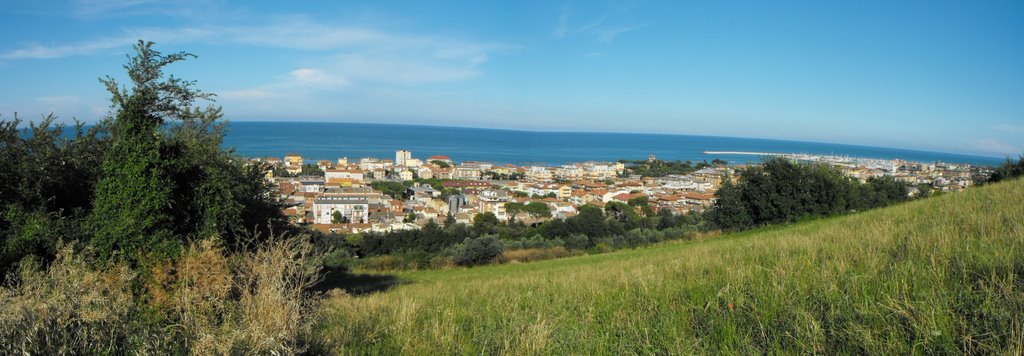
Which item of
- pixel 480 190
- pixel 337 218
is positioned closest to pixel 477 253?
pixel 337 218

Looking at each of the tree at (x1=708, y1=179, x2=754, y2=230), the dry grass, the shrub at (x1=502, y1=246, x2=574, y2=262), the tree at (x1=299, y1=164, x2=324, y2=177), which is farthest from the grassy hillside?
the tree at (x1=299, y1=164, x2=324, y2=177)

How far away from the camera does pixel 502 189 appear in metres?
73.1

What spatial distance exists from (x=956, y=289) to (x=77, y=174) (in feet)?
35.3

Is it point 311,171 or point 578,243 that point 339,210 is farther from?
point 311,171

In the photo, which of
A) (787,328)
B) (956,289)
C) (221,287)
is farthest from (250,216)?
(956,289)

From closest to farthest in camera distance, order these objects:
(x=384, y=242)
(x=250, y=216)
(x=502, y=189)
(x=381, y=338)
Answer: (x=381, y=338)
(x=250, y=216)
(x=384, y=242)
(x=502, y=189)

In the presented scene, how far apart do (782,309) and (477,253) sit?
1768 cm

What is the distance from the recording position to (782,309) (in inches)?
133

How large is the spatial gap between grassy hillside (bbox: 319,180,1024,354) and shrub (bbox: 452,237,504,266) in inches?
581

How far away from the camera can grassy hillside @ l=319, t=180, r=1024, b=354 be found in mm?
2740

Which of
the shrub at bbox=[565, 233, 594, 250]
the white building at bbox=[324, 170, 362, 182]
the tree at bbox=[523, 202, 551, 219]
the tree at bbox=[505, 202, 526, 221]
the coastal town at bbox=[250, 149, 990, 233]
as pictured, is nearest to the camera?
the shrub at bbox=[565, 233, 594, 250]

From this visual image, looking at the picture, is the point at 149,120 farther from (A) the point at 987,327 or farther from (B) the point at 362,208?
(B) the point at 362,208

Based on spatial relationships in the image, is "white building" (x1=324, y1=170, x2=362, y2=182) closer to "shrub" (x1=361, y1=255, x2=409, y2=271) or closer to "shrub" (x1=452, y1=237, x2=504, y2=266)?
"shrub" (x1=361, y1=255, x2=409, y2=271)

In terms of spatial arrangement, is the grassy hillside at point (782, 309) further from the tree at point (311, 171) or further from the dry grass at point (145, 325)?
the tree at point (311, 171)
